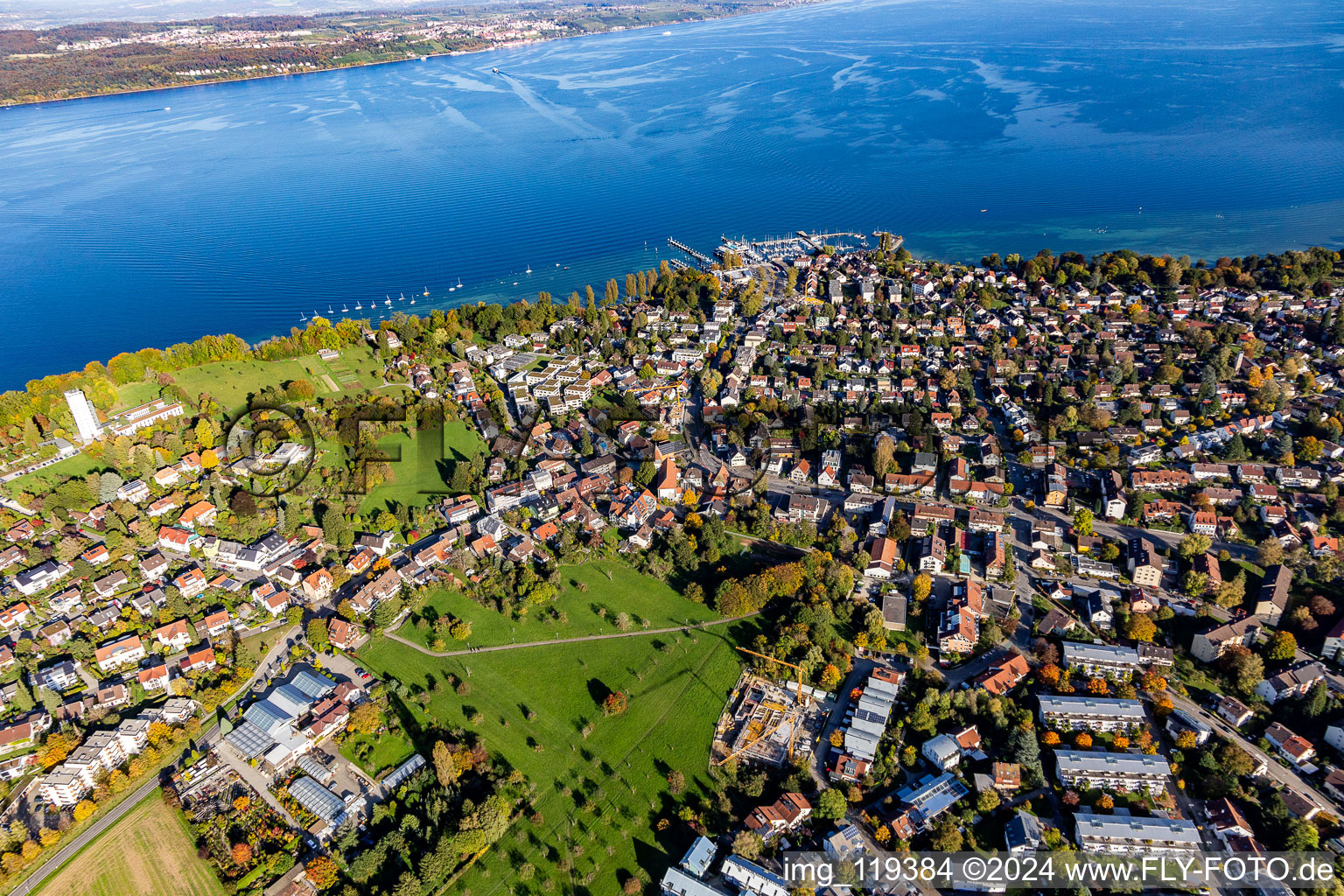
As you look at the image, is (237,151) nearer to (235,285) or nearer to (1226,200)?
(235,285)

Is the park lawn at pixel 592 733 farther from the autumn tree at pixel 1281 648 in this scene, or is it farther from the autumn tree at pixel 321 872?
the autumn tree at pixel 1281 648

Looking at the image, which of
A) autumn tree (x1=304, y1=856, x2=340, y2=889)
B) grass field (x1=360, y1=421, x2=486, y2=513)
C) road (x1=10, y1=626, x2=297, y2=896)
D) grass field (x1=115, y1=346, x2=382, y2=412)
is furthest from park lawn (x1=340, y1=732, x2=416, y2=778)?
grass field (x1=115, y1=346, x2=382, y2=412)

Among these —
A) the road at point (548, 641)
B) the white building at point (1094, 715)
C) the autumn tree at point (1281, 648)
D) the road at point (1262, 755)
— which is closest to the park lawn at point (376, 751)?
the road at point (548, 641)

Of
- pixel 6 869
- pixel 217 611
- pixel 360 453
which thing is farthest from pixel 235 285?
pixel 6 869

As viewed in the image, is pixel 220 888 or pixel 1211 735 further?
pixel 1211 735

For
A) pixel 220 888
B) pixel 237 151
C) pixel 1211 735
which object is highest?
pixel 237 151

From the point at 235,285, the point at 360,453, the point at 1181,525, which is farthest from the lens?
the point at 235,285

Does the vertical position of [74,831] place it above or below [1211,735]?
below
